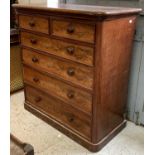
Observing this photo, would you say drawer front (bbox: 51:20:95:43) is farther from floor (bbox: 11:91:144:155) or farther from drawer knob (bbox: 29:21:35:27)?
floor (bbox: 11:91:144:155)

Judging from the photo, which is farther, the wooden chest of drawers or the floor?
the floor

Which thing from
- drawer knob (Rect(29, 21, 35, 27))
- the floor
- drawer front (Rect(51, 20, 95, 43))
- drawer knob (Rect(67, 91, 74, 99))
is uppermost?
drawer knob (Rect(29, 21, 35, 27))

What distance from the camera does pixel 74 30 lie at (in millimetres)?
1538

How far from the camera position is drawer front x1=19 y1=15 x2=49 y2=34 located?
1770 mm

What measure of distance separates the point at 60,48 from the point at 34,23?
0.38 meters

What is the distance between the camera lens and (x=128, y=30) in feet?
5.51

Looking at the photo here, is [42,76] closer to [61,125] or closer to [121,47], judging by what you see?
[61,125]

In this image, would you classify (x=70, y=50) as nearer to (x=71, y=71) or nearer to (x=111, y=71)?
(x=71, y=71)

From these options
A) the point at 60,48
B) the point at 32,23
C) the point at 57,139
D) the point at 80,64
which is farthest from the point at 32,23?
the point at 57,139

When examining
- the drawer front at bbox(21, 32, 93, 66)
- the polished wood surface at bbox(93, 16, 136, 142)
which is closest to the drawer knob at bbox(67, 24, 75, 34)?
the drawer front at bbox(21, 32, 93, 66)

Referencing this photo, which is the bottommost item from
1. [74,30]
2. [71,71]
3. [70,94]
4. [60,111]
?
[60,111]

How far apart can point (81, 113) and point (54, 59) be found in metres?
0.50

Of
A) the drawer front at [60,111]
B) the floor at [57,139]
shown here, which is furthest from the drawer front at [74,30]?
the floor at [57,139]

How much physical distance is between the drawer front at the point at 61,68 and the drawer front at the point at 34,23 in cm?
23
